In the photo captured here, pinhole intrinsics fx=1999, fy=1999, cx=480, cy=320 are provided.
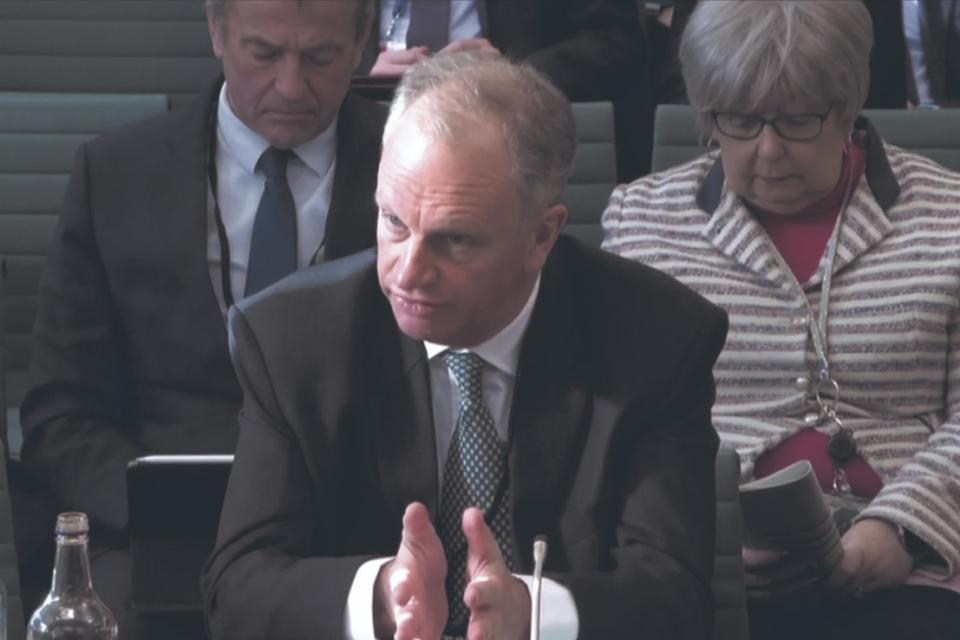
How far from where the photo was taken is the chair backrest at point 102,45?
4824 mm

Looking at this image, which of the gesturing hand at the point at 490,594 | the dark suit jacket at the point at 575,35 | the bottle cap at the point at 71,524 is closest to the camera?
the bottle cap at the point at 71,524

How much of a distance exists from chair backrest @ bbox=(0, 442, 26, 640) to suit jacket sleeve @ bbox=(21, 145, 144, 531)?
67 cm

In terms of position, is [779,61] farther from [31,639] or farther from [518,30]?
[31,639]

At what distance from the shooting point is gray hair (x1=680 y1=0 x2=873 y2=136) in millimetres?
3387

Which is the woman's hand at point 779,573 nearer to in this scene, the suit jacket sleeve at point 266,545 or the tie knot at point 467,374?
the tie knot at point 467,374

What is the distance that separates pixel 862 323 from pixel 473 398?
0.99 meters

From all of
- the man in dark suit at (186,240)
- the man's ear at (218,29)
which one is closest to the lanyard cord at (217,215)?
the man in dark suit at (186,240)

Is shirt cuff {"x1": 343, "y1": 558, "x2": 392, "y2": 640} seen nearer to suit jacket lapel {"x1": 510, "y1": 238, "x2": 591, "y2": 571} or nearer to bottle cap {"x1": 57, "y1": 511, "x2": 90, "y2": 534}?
suit jacket lapel {"x1": 510, "y1": 238, "x2": 591, "y2": 571}

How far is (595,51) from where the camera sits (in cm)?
453

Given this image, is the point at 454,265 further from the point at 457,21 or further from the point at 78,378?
the point at 457,21

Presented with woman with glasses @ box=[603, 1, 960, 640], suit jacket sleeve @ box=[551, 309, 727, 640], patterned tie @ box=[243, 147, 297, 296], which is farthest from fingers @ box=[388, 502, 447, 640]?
patterned tie @ box=[243, 147, 297, 296]

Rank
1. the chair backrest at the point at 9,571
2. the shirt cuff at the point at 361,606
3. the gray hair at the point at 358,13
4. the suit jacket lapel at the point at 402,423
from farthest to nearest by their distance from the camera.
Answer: the gray hair at the point at 358,13 < the chair backrest at the point at 9,571 < the suit jacket lapel at the point at 402,423 < the shirt cuff at the point at 361,606

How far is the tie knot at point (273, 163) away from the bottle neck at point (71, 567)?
1.70 meters

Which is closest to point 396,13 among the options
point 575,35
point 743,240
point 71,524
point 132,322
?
point 575,35
